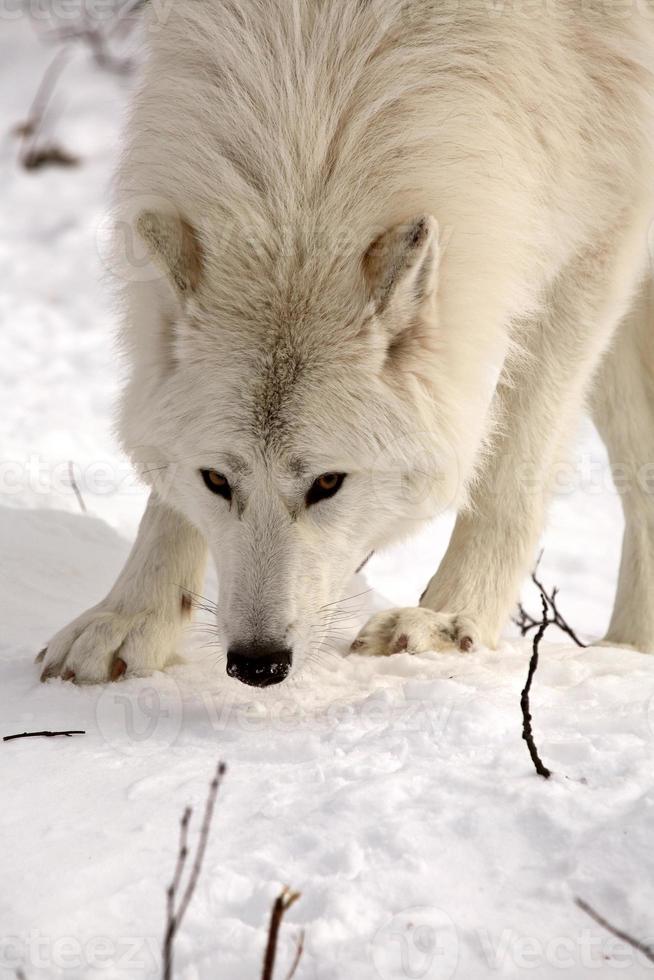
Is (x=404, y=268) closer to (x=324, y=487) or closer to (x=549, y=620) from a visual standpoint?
(x=324, y=487)

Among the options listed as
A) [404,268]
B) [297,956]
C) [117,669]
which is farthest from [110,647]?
[297,956]

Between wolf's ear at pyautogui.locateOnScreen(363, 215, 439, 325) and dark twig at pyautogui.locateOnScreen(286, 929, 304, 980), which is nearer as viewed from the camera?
dark twig at pyautogui.locateOnScreen(286, 929, 304, 980)

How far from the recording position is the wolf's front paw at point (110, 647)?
10.1 feet

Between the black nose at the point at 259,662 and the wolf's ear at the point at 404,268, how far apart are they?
896 mm

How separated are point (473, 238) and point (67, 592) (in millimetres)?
1993

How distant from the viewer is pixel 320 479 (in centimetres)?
288

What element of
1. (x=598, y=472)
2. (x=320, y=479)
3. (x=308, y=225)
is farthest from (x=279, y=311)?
(x=598, y=472)

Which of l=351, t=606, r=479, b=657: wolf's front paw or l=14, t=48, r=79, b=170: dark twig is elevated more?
l=14, t=48, r=79, b=170: dark twig

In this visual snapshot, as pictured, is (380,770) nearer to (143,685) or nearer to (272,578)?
(272,578)

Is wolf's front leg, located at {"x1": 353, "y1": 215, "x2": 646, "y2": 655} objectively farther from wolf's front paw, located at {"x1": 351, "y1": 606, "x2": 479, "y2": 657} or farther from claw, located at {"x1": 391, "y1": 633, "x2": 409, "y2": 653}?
claw, located at {"x1": 391, "y1": 633, "x2": 409, "y2": 653}

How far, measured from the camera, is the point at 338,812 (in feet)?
7.10

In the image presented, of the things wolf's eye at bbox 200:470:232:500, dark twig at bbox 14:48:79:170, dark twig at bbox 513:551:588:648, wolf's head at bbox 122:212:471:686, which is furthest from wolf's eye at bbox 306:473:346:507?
dark twig at bbox 14:48:79:170

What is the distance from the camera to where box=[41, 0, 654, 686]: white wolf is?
2770 millimetres

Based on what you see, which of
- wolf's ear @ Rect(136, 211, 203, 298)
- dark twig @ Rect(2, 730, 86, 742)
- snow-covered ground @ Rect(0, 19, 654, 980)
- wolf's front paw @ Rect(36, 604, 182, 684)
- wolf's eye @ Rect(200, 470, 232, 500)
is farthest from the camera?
wolf's front paw @ Rect(36, 604, 182, 684)
